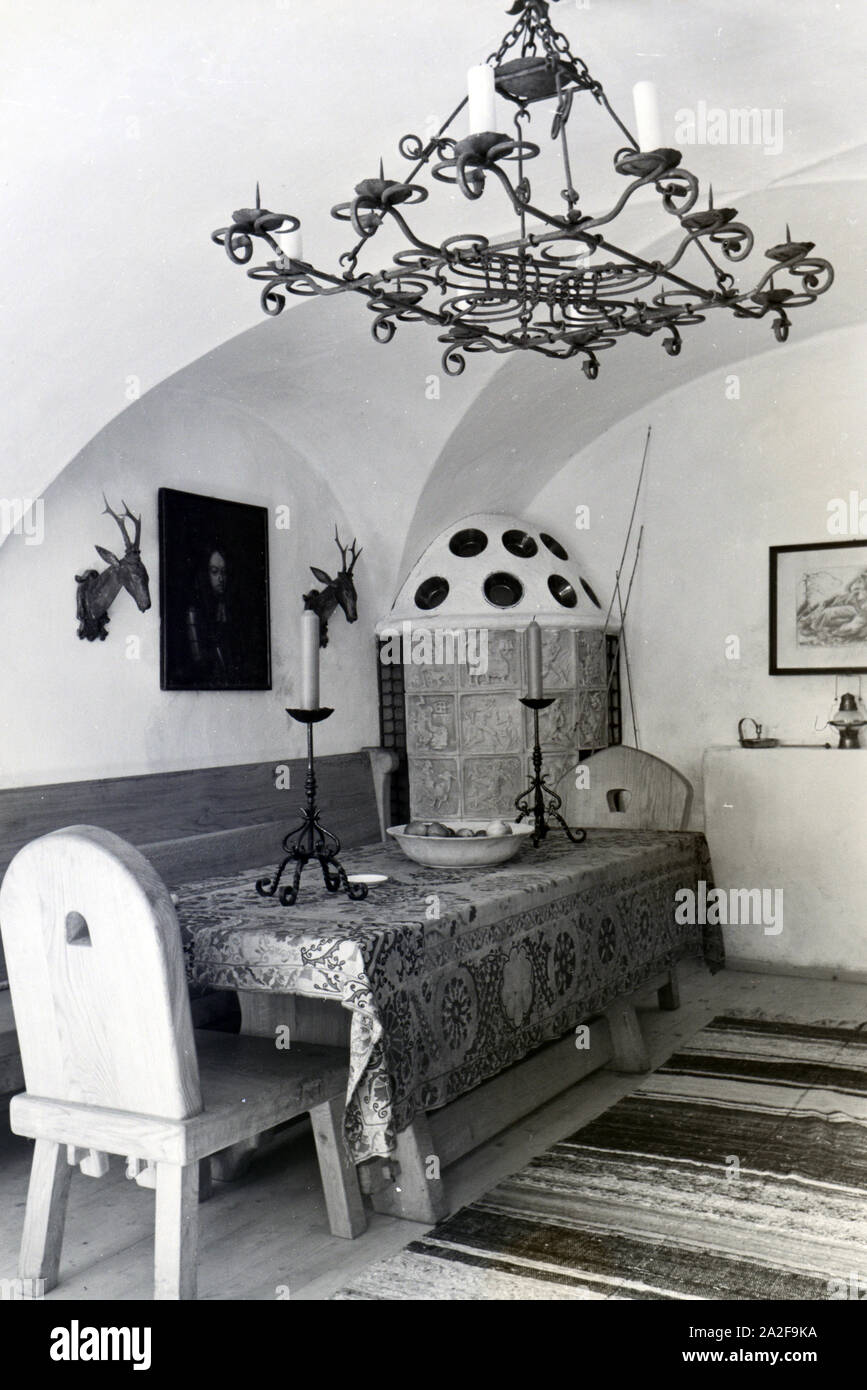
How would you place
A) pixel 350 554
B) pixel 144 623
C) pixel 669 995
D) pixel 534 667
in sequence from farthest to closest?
1. pixel 350 554
2. pixel 669 995
3. pixel 144 623
4. pixel 534 667

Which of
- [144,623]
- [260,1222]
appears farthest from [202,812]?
[260,1222]

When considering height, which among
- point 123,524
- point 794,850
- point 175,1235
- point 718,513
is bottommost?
point 175,1235

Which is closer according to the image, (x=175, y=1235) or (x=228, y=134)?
(x=175, y=1235)

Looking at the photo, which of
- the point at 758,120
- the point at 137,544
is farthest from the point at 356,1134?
the point at 758,120

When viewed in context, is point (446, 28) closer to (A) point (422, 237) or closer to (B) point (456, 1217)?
(A) point (422, 237)

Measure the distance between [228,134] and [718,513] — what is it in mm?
3593

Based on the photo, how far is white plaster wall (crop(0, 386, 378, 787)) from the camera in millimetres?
4250

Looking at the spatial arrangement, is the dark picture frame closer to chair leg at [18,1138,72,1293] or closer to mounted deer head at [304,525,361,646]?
mounted deer head at [304,525,361,646]

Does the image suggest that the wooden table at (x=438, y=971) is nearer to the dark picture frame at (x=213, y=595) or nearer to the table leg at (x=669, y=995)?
the table leg at (x=669, y=995)

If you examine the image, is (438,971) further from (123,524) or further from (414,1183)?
(123,524)

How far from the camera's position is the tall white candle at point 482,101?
2.33 m

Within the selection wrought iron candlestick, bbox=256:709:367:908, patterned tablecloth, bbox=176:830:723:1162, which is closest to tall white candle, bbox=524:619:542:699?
patterned tablecloth, bbox=176:830:723:1162

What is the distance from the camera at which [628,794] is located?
16.2 ft

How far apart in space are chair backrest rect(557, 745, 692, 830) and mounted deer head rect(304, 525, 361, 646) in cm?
146
